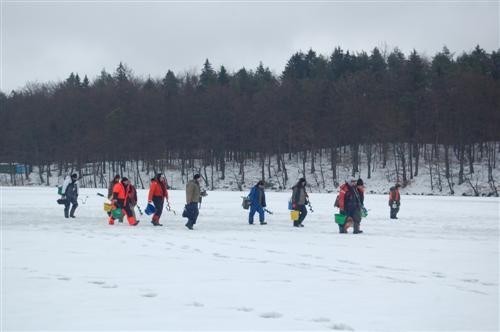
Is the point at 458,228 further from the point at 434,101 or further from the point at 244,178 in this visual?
the point at 244,178

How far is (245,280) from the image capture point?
31.8 ft

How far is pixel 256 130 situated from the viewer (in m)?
73.8

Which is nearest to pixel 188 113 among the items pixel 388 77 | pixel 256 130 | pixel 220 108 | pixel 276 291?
pixel 220 108

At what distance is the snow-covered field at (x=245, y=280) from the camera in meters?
7.12

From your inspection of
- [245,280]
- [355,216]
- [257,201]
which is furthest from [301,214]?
[245,280]

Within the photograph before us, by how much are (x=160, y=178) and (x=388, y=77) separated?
59950 mm

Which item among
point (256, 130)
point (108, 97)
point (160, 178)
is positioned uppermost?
point (108, 97)

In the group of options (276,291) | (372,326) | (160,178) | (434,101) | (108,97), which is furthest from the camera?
(108,97)

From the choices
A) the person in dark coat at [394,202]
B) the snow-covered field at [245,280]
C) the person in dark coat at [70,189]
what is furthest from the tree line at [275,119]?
the snow-covered field at [245,280]

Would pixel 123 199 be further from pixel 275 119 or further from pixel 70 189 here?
pixel 275 119

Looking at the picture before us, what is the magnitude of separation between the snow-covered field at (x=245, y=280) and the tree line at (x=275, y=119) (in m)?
51.1

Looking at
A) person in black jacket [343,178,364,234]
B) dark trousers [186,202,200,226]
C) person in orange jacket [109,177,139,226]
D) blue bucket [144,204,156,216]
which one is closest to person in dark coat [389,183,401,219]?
person in black jacket [343,178,364,234]

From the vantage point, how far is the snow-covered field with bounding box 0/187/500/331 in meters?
7.12

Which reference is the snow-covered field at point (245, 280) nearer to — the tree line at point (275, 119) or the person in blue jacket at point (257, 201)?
the person in blue jacket at point (257, 201)
